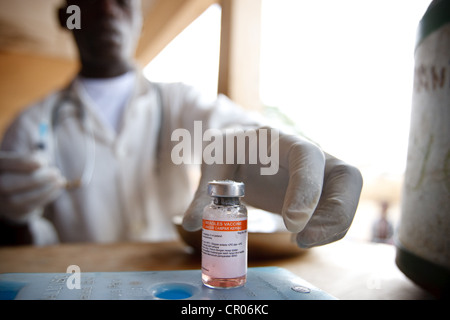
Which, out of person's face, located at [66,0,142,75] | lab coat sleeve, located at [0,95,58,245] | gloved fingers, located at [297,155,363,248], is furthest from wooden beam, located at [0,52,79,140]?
gloved fingers, located at [297,155,363,248]

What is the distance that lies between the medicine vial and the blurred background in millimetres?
89

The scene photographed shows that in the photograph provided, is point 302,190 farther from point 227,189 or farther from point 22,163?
point 22,163

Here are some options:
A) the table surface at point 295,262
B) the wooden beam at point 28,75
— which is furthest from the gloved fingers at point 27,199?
the wooden beam at point 28,75

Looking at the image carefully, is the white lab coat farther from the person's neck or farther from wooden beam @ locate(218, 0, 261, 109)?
wooden beam @ locate(218, 0, 261, 109)

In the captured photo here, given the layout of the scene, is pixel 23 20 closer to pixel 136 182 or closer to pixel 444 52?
pixel 136 182

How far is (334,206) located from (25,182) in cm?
52

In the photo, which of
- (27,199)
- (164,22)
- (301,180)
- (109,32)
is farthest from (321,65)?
(27,199)

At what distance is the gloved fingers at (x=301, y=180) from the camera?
21cm

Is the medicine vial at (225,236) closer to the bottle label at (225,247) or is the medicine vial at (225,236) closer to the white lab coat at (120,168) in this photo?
the bottle label at (225,247)

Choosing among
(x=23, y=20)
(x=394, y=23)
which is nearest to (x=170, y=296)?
(x=394, y=23)

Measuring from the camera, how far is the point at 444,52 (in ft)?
0.82

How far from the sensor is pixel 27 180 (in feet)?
1.76

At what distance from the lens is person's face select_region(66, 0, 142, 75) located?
52cm

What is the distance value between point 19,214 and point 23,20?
58cm
